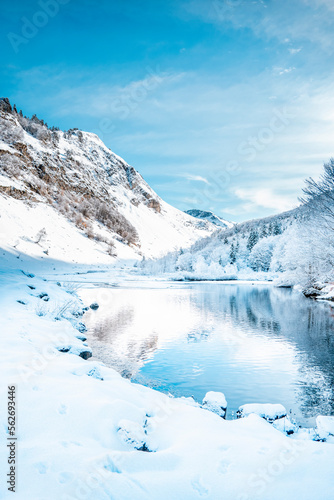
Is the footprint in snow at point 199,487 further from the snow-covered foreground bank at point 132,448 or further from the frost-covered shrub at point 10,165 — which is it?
the frost-covered shrub at point 10,165

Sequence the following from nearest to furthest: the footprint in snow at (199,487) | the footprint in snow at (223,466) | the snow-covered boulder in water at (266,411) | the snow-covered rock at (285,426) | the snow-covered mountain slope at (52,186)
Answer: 1. the footprint in snow at (199,487)
2. the footprint in snow at (223,466)
3. the snow-covered rock at (285,426)
4. the snow-covered boulder in water at (266,411)
5. the snow-covered mountain slope at (52,186)

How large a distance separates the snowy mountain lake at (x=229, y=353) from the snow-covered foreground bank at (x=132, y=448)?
9.57ft

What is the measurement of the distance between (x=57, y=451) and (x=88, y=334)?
39.4 ft

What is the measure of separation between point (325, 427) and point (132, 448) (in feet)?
12.6

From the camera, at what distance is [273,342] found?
14.6 m

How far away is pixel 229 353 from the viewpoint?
A: 1301cm

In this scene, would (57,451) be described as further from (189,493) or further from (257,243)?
(257,243)

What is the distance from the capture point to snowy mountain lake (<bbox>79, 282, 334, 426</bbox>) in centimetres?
893

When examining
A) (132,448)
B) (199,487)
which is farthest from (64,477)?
(199,487)

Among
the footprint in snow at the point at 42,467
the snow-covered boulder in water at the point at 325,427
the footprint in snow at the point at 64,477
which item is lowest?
the snow-covered boulder in water at the point at 325,427

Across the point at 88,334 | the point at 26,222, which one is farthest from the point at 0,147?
the point at 88,334

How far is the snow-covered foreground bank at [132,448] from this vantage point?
127 inches

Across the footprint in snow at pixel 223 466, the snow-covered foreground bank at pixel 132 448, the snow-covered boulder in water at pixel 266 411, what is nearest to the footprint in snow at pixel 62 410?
the snow-covered foreground bank at pixel 132 448

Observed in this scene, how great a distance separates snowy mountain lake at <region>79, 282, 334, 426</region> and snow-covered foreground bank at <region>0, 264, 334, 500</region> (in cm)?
292
